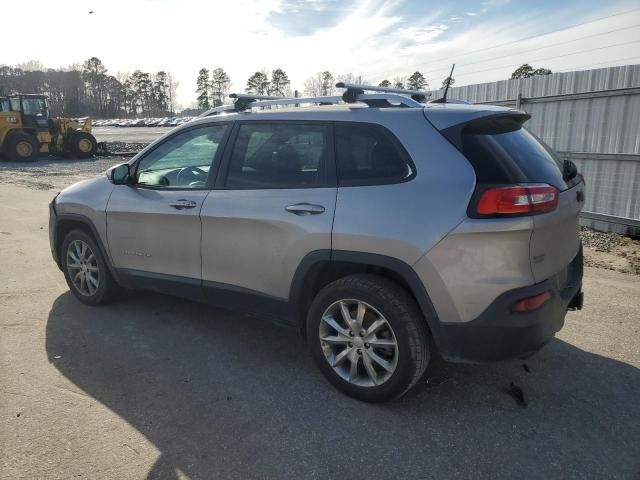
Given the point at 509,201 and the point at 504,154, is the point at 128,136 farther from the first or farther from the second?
the point at 509,201

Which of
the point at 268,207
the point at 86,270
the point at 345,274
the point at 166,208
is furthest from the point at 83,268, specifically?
the point at 345,274

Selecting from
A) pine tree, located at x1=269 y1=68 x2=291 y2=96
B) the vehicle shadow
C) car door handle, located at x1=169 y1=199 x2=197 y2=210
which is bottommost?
the vehicle shadow

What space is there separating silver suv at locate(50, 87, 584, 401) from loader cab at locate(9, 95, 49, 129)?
71.8ft

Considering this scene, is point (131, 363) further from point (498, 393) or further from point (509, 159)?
point (509, 159)

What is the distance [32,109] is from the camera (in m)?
22.1

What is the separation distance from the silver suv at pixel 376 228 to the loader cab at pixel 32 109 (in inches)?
861

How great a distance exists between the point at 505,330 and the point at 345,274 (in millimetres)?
1055

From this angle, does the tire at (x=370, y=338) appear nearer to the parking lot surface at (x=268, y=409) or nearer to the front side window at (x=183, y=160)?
the parking lot surface at (x=268, y=409)

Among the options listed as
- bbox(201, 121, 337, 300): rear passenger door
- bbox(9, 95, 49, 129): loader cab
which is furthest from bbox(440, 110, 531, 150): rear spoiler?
bbox(9, 95, 49, 129): loader cab

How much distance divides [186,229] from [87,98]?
11742 cm

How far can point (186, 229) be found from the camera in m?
3.80

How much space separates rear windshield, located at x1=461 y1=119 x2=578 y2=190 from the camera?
262 centimetres

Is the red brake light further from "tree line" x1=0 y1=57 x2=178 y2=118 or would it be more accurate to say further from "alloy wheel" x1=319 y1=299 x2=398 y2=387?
"tree line" x1=0 y1=57 x2=178 y2=118

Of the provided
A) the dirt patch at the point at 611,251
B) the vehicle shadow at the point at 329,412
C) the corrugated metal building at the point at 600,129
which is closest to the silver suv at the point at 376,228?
the vehicle shadow at the point at 329,412
